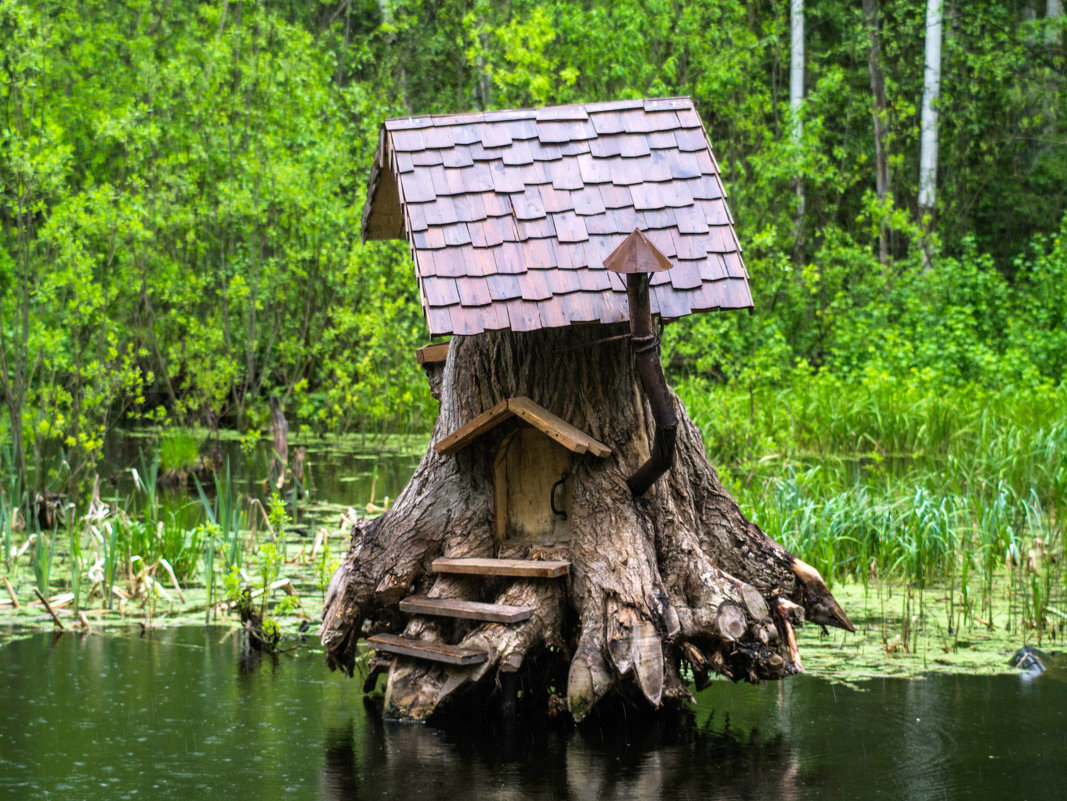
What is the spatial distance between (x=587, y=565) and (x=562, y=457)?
1.80 feet

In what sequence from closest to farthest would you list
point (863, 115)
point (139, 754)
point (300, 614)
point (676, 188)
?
point (139, 754) → point (676, 188) → point (300, 614) → point (863, 115)

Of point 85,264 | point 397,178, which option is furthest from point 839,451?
point 397,178

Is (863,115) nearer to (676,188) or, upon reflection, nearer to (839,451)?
(839,451)

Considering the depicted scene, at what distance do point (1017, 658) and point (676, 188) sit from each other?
9.64 feet

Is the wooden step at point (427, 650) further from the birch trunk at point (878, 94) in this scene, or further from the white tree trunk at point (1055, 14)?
the white tree trunk at point (1055, 14)

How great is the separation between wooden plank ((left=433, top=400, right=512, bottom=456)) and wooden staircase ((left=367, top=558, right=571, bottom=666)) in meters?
0.51

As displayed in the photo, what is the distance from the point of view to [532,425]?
5.63 m

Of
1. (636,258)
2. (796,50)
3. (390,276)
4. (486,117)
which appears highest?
(796,50)

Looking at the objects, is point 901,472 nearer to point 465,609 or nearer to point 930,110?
point 465,609

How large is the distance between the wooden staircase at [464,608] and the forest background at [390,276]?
2.90 m

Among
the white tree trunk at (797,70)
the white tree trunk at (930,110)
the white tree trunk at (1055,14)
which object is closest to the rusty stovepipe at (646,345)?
the white tree trunk at (797,70)

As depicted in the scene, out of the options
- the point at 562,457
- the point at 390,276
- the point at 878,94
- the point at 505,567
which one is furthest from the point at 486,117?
the point at 878,94

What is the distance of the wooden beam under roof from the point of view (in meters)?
5.44

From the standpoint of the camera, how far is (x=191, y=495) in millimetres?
12234
